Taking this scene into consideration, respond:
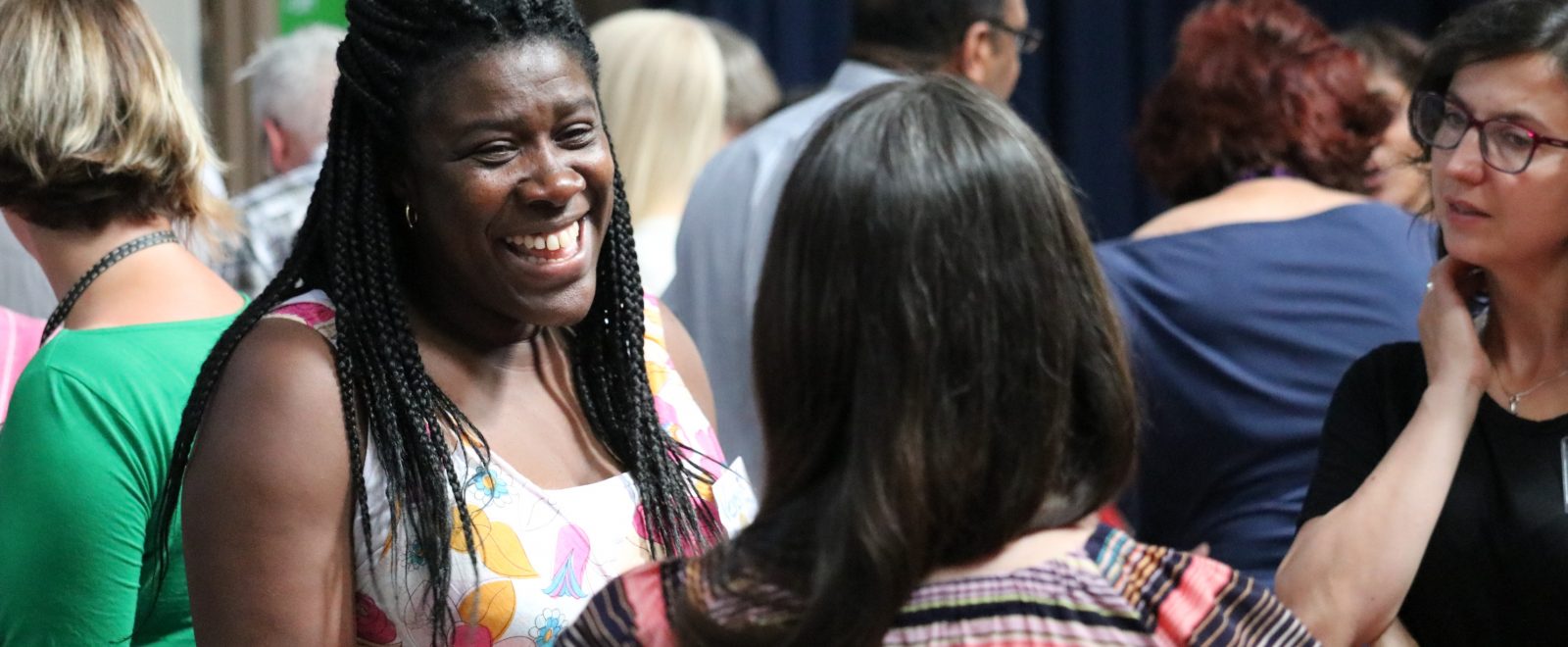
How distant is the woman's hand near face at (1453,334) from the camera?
181cm

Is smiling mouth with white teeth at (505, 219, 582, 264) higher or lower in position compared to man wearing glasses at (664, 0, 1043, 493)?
higher

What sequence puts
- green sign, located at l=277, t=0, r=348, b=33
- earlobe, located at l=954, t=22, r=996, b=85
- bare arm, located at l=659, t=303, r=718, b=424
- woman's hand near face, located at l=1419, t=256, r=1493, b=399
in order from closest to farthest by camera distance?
1. woman's hand near face, located at l=1419, t=256, r=1493, b=399
2. bare arm, located at l=659, t=303, r=718, b=424
3. earlobe, located at l=954, t=22, r=996, b=85
4. green sign, located at l=277, t=0, r=348, b=33

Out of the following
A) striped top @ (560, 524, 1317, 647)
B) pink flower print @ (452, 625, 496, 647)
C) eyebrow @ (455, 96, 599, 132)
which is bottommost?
pink flower print @ (452, 625, 496, 647)

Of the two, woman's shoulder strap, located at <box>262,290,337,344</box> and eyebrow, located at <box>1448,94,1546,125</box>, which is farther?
eyebrow, located at <box>1448,94,1546,125</box>

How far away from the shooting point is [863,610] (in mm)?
1141

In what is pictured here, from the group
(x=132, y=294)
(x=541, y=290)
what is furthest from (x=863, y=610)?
(x=132, y=294)

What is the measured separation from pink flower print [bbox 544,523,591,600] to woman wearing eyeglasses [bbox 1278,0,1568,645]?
2.39 feet

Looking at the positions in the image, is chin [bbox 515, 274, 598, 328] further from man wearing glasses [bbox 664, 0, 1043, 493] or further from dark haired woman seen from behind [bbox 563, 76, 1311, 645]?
man wearing glasses [bbox 664, 0, 1043, 493]

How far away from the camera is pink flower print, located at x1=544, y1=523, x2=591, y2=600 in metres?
1.66

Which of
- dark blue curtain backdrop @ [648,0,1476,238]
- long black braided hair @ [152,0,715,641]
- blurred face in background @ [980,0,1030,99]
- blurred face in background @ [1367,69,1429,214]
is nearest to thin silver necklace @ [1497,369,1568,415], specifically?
long black braided hair @ [152,0,715,641]

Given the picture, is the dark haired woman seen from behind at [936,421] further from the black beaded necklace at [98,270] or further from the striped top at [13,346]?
the striped top at [13,346]

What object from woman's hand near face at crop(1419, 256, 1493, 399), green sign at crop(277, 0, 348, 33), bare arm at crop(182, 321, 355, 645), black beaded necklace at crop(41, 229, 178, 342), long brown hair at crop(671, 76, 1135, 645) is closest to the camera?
long brown hair at crop(671, 76, 1135, 645)

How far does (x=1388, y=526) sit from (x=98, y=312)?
1.49 m

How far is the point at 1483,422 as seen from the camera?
1.82 metres
